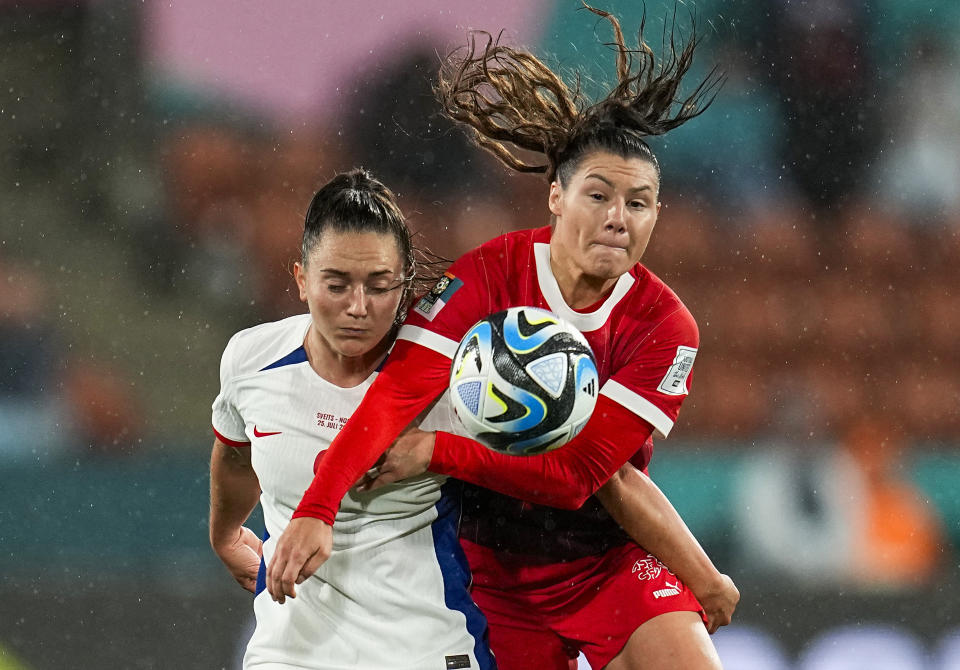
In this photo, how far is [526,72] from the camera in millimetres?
2816

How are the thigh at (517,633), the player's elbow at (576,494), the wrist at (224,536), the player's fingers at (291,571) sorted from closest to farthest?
the player's fingers at (291,571) → the player's elbow at (576,494) → the thigh at (517,633) → the wrist at (224,536)

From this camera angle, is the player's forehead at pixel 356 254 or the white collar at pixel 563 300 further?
the white collar at pixel 563 300

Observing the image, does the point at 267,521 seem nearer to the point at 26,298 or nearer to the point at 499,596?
the point at 499,596

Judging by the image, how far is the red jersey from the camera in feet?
7.33

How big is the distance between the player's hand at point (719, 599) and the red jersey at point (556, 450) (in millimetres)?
224

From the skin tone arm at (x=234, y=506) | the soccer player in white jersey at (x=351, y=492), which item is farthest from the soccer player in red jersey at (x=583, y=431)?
the skin tone arm at (x=234, y=506)

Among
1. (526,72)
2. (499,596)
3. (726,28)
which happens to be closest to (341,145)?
(726,28)

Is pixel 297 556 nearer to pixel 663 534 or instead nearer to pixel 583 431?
pixel 583 431

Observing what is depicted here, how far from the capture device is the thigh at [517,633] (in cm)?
262

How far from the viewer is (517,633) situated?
→ 263 cm

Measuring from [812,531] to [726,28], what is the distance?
3.02 m

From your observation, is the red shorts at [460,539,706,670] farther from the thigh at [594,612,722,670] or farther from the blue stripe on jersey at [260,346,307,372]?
the blue stripe on jersey at [260,346,307,372]

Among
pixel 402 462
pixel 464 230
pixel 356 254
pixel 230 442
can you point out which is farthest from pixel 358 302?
pixel 464 230

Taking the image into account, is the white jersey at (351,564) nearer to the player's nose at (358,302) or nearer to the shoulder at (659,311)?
the player's nose at (358,302)
